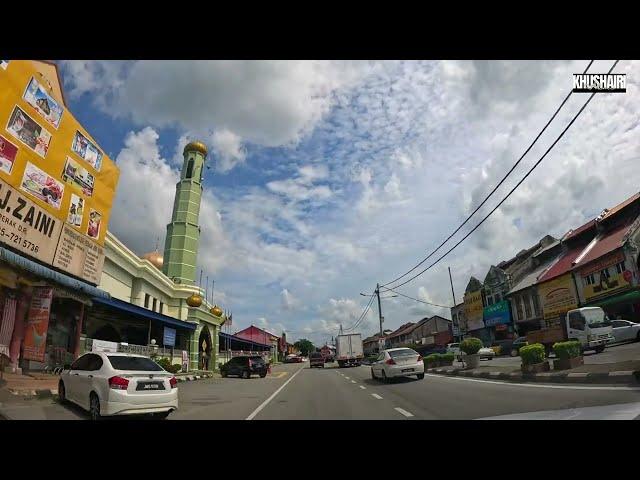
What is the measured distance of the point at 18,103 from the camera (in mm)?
14164

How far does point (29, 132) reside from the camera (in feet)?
48.6

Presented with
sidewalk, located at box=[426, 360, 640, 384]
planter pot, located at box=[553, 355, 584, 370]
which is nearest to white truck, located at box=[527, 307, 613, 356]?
planter pot, located at box=[553, 355, 584, 370]

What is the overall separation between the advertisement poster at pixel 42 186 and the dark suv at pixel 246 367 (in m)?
18.2

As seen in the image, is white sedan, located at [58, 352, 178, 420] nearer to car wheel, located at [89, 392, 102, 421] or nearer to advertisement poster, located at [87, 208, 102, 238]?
car wheel, located at [89, 392, 102, 421]

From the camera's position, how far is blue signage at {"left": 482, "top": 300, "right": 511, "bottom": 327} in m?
44.7

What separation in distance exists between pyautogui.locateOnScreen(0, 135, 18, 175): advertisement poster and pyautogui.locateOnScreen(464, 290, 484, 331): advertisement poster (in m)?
47.7

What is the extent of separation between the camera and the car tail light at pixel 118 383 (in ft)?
29.5

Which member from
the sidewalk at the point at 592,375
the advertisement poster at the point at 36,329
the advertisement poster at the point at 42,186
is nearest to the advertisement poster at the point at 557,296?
the sidewalk at the point at 592,375

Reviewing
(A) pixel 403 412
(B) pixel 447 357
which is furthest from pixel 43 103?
(B) pixel 447 357

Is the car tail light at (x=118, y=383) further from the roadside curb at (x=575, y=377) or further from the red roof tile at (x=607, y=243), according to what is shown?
the red roof tile at (x=607, y=243)
